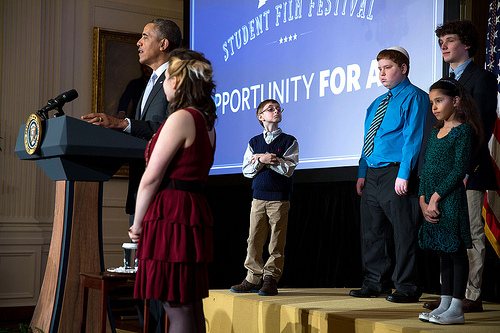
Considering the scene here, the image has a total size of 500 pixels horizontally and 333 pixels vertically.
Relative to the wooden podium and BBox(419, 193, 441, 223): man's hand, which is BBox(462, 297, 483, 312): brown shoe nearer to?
BBox(419, 193, 441, 223): man's hand

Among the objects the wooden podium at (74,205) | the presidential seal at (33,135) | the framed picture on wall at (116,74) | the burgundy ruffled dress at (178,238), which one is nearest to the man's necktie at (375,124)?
the wooden podium at (74,205)

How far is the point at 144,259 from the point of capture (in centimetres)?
169

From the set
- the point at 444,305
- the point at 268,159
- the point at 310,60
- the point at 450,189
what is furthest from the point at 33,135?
the point at 310,60

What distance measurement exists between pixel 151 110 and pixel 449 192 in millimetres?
1321

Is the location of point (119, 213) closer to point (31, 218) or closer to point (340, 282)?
point (31, 218)

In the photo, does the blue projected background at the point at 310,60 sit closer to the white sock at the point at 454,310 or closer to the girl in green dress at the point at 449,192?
the girl in green dress at the point at 449,192

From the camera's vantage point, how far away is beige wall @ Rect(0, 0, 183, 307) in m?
5.04

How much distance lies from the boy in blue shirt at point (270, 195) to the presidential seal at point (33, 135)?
1.45m

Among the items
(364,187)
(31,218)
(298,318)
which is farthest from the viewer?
(31,218)

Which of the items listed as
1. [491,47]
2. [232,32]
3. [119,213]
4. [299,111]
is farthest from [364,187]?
[119,213]

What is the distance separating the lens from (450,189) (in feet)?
7.53

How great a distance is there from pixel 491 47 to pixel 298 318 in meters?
2.46

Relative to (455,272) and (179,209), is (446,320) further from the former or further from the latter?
(179,209)

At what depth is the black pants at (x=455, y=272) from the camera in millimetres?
2254
